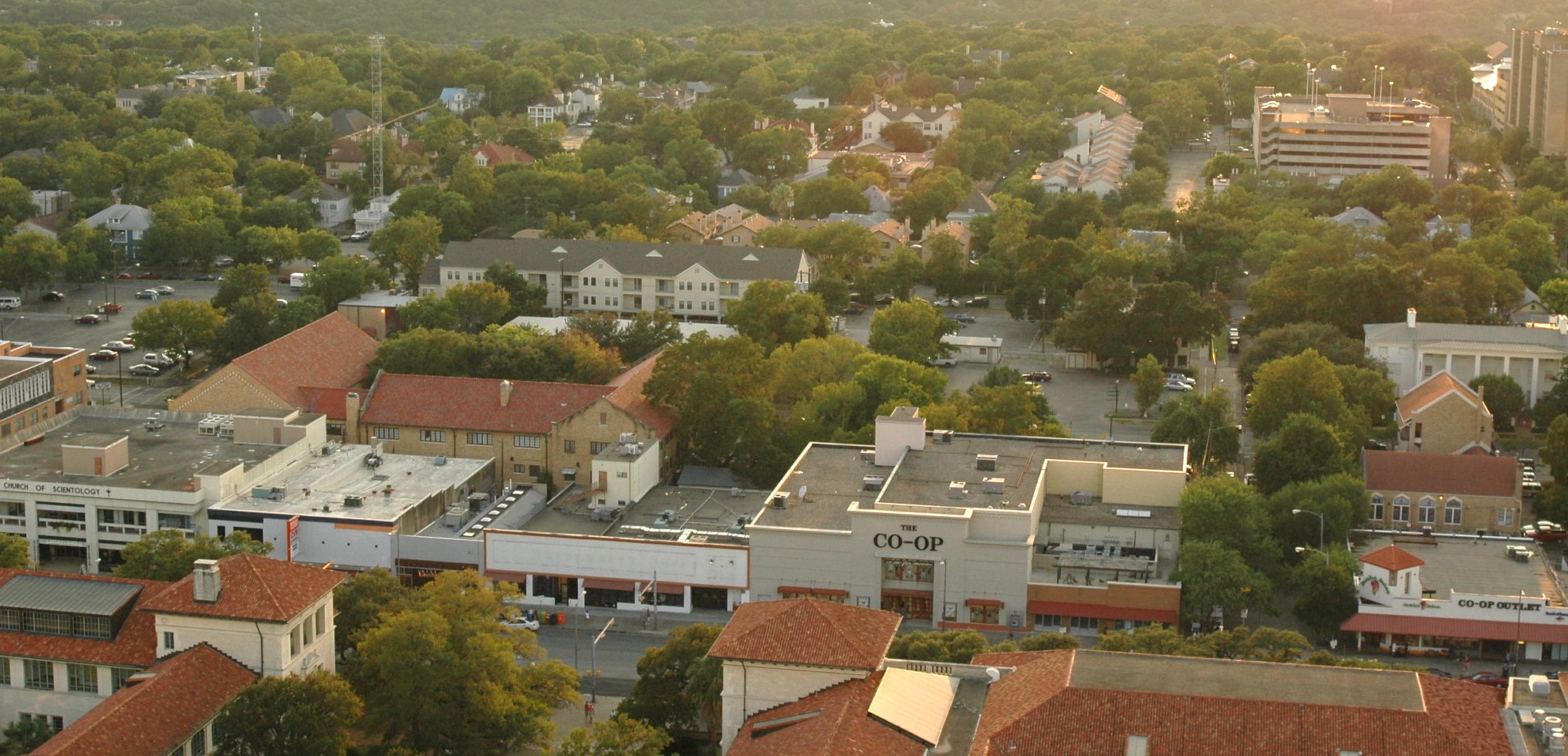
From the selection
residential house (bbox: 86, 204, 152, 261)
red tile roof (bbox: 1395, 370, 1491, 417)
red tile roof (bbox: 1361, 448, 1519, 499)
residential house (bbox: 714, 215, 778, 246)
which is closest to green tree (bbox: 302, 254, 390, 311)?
residential house (bbox: 86, 204, 152, 261)

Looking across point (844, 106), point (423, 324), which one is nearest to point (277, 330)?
point (423, 324)

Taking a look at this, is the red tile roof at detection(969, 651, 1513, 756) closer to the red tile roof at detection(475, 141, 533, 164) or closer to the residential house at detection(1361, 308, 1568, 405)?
the residential house at detection(1361, 308, 1568, 405)

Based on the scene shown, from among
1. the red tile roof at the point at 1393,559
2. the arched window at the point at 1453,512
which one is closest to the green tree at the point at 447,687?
the red tile roof at the point at 1393,559

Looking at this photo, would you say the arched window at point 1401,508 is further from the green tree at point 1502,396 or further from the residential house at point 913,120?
the residential house at point 913,120

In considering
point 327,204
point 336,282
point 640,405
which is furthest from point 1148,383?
point 327,204

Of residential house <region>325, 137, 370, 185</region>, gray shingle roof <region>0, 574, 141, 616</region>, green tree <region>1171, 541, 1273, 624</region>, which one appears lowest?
green tree <region>1171, 541, 1273, 624</region>

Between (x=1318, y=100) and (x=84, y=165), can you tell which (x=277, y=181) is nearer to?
(x=84, y=165)
